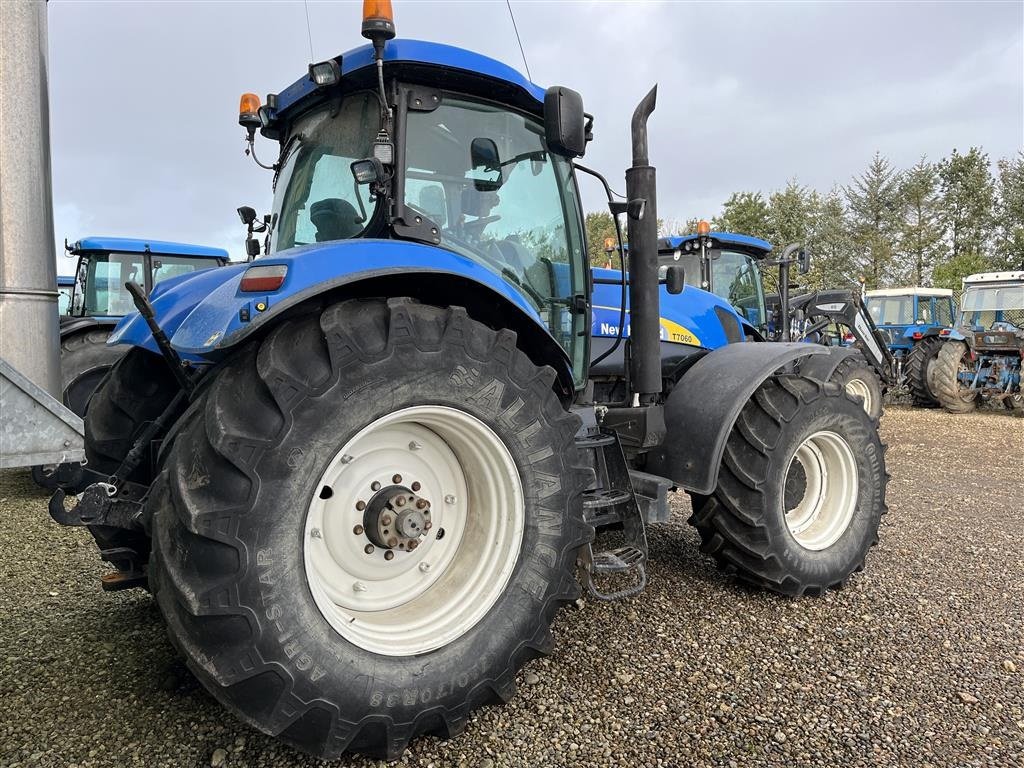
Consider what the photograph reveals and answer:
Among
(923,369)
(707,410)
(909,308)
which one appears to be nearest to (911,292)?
(909,308)

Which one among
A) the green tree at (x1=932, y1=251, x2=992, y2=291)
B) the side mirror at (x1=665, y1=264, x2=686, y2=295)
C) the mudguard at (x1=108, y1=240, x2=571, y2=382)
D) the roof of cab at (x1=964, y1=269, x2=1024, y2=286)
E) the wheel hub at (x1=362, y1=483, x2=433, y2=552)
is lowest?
the wheel hub at (x1=362, y1=483, x2=433, y2=552)

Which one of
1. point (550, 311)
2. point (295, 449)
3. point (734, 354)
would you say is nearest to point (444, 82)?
point (550, 311)

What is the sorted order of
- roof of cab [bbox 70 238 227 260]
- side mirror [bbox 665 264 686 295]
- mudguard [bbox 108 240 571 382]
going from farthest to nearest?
roof of cab [bbox 70 238 227 260] < side mirror [bbox 665 264 686 295] < mudguard [bbox 108 240 571 382]

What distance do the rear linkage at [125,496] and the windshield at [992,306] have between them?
15.6 metres

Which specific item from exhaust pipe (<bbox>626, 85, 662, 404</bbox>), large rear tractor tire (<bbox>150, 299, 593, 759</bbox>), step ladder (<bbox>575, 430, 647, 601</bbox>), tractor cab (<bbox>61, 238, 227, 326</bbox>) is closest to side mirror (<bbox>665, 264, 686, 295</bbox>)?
exhaust pipe (<bbox>626, 85, 662, 404</bbox>)

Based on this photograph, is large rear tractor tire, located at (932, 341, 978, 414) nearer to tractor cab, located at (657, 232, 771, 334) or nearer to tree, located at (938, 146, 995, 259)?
tractor cab, located at (657, 232, 771, 334)

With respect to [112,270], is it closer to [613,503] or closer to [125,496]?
[125,496]

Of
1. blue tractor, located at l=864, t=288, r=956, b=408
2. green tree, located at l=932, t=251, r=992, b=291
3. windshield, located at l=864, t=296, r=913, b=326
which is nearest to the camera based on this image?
blue tractor, located at l=864, t=288, r=956, b=408

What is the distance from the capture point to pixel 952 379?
12.2 m

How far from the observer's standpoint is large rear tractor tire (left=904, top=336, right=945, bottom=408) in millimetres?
12633

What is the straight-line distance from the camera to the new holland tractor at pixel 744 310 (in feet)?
12.5

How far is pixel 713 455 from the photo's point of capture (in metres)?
3.15

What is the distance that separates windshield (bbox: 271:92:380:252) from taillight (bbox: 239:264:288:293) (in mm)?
658

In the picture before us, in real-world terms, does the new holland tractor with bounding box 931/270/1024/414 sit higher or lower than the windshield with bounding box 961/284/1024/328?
lower
